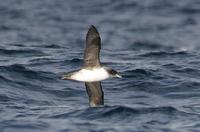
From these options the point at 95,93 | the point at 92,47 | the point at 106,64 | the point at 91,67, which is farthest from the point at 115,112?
the point at 106,64

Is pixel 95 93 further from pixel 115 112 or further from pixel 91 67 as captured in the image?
pixel 91 67

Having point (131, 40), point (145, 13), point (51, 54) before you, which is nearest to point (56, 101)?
point (51, 54)

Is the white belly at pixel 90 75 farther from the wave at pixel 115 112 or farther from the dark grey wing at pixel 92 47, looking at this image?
the wave at pixel 115 112

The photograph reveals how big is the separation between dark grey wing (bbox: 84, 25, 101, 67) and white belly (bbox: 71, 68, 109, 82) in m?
0.12

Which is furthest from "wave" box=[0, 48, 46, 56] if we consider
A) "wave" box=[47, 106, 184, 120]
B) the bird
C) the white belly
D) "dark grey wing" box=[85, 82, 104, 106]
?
the white belly

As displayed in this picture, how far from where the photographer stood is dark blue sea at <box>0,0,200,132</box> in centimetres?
1432

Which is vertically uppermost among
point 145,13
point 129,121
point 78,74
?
point 145,13

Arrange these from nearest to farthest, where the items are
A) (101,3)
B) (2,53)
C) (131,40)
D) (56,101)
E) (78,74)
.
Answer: (78,74), (56,101), (2,53), (131,40), (101,3)

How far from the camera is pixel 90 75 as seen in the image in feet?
45.2

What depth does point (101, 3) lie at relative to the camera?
26766mm

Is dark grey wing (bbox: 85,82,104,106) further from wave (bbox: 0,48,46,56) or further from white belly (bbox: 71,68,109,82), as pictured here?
wave (bbox: 0,48,46,56)

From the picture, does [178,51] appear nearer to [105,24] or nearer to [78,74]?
[105,24]

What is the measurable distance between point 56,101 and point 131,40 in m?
7.10

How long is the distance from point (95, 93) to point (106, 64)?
4.17 m
